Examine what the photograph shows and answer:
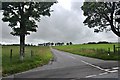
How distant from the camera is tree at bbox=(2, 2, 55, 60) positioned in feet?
93.1

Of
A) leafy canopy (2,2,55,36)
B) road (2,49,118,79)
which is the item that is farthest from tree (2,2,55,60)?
road (2,49,118,79)

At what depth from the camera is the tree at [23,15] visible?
1118 inches

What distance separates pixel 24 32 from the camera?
1155 inches

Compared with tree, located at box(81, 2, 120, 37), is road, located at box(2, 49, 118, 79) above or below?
below

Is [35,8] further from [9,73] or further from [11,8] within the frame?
[9,73]

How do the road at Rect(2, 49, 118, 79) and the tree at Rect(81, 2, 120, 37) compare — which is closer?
the road at Rect(2, 49, 118, 79)

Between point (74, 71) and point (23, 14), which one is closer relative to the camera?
point (74, 71)

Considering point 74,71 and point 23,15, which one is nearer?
point 74,71

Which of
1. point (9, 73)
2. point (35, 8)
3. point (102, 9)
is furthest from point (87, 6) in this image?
point (9, 73)

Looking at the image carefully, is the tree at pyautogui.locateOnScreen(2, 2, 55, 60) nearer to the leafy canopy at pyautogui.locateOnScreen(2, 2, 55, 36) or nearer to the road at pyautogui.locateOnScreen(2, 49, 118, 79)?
the leafy canopy at pyautogui.locateOnScreen(2, 2, 55, 36)

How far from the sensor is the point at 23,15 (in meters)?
28.5

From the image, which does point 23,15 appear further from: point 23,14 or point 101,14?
point 101,14

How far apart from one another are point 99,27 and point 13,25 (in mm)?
17590

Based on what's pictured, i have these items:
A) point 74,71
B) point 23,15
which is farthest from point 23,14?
point 74,71
